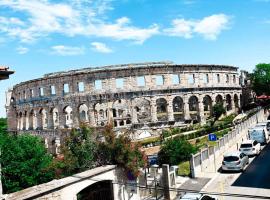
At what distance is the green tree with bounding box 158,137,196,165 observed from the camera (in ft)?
82.9

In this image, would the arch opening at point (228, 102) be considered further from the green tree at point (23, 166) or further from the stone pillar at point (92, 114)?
the green tree at point (23, 166)

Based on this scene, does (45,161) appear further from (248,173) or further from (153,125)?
(153,125)

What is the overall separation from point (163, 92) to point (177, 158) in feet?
83.6

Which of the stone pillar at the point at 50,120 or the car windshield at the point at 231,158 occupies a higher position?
the stone pillar at the point at 50,120

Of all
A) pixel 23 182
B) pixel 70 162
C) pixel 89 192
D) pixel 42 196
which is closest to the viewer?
pixel 42 196

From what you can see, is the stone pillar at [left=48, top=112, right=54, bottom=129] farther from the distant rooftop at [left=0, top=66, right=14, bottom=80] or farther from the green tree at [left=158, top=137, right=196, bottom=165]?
the distant rooftop at [left=0, top=66, right=14, bottom=80]

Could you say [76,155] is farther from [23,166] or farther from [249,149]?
[249,149]

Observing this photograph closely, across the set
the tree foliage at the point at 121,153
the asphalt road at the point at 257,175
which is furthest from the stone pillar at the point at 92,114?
the tree foliage at the point at 121,153

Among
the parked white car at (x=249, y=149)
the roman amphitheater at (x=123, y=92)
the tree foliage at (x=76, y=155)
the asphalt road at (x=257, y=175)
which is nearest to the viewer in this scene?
the tree foliage at (x=76, y=155)

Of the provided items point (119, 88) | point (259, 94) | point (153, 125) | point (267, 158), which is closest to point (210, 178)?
point (267, 158)

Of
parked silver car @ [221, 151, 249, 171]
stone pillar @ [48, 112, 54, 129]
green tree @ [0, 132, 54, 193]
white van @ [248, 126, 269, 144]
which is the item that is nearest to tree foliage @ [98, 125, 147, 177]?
green tree @ [0, 132, 54, 193]

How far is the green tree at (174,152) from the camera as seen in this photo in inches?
995

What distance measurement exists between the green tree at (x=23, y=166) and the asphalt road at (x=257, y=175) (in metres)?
12.6

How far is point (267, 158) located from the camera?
26.5 m
